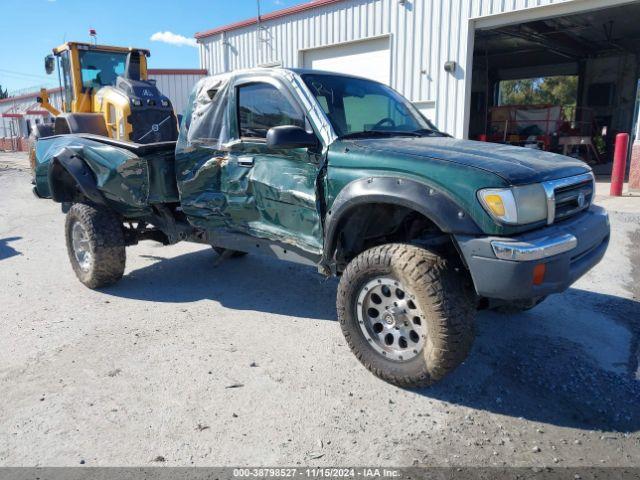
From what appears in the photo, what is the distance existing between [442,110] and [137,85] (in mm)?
6664

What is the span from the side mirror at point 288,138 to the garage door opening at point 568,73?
13237 millimetres

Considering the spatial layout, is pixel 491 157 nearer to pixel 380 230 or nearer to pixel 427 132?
pixel 380 230

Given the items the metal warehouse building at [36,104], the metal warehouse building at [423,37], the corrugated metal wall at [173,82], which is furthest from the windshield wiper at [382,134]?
the corrugated metal wall at [173,82]

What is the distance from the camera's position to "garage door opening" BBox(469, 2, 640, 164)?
1652cm

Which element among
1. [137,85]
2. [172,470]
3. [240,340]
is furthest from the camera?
[137,85]

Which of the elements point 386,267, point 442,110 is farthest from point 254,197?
point 442,110

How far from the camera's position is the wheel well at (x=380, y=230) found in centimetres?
336

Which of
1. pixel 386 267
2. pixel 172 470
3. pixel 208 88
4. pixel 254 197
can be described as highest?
pixel 208 88

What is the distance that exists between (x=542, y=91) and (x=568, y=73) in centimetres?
2303

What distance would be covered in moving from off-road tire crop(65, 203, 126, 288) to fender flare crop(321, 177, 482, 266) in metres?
2.63


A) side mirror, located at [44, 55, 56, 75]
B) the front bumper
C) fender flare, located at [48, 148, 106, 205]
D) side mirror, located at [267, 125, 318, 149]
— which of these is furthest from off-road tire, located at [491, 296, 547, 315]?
side mirror, located at [44, 55, 56, 75]

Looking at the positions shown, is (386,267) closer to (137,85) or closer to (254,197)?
(254,197)

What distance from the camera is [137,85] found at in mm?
10125

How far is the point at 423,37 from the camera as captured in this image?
11.4 metres
